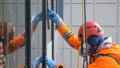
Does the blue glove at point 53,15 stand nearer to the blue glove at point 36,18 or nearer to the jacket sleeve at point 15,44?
the blue glove at point 36,18

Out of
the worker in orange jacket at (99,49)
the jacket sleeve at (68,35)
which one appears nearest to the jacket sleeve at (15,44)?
the worker in orange jacket at (99,49)

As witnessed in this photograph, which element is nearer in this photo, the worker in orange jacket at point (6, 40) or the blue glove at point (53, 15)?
the worker in orange jacket at point (6, 40)

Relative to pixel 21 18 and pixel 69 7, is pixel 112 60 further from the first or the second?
pixel 69 7

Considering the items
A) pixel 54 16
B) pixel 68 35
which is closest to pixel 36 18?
pixel 54 16

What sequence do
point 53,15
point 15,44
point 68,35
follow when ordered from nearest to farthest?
point 15,44 < point 53,15 < point 68,35

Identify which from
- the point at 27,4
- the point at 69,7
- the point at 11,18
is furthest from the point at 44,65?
the point at 69,7

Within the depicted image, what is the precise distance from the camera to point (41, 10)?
Answer: 1857 millimetres

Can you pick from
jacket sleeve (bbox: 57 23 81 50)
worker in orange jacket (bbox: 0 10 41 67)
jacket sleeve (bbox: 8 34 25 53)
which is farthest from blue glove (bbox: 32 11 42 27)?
jacket sleeve (bbox: 57 23 81 50)

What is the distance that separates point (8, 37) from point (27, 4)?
0.84 feet

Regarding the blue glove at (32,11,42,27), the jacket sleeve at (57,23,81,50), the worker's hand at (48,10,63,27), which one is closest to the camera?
the blue glove at (32,11,42,27)

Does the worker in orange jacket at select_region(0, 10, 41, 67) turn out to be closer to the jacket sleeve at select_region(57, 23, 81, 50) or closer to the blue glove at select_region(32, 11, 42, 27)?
the blue glove at select_region(32, 11, 42, 27)

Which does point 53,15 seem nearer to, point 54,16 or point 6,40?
point 54,16

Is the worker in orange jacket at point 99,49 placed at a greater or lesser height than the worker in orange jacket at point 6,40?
lesser

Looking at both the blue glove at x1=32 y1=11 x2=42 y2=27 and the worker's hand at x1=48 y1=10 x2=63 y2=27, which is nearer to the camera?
the blue glove at x1=32 y1=11 x2=42 y2=27
